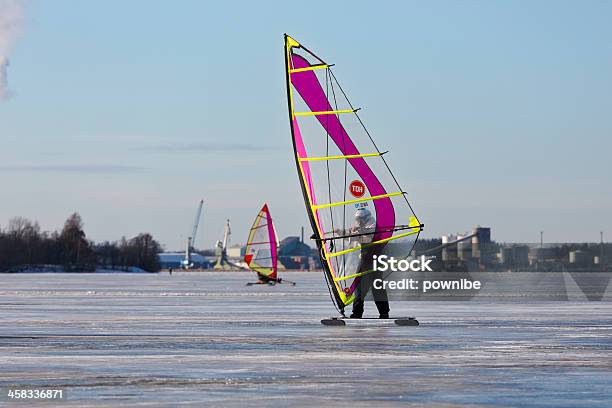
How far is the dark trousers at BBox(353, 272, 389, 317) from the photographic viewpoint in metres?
25.0

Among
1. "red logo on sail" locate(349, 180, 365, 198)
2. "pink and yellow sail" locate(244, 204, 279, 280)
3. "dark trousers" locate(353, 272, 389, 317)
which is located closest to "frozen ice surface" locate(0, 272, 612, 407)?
"dark trousers" locate(353, 272, 389, 317)

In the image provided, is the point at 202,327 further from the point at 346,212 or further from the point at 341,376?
the point at 341,376

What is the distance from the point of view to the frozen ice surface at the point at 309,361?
1221cm

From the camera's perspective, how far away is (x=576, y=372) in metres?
14.5

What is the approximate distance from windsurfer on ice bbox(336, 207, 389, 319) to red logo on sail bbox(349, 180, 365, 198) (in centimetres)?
28

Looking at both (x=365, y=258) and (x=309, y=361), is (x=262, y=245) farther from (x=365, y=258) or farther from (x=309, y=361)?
(x=309, y=361)

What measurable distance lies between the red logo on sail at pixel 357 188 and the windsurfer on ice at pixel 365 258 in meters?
0.28

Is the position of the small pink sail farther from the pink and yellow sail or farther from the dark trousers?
the pink and yellow sail

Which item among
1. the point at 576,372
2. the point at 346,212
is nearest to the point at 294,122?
the point at 346,212

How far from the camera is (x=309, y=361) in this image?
1574cm

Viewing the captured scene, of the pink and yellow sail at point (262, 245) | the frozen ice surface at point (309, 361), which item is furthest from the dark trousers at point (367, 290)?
the pink and yellow sail at point (262, 245)

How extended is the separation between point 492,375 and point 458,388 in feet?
4.31

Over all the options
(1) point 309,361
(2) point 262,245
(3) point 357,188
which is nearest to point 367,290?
(3) point 357,188

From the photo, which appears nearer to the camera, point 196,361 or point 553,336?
point 196,361
